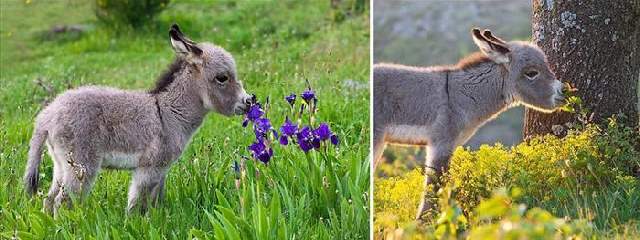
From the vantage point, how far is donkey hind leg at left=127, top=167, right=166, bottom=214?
475cm

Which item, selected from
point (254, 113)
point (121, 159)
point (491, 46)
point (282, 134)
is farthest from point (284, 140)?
point (491, 46)

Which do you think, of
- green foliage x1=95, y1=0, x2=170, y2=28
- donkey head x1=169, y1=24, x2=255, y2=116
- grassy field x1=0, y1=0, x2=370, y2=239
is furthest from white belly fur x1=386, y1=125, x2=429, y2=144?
green foliage x1=95, y1=0, x2=170, y2=28

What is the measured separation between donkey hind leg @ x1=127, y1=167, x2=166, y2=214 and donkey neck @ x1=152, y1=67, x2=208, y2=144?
0.21 metres

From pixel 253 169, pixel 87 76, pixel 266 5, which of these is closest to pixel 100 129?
pixel 253 169

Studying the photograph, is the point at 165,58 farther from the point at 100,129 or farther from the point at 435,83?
the point at 435,83

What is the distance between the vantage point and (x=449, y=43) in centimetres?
432

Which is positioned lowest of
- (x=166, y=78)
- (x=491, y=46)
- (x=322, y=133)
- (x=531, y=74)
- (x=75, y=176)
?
(x=75, y=176)

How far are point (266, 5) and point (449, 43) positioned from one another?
7.17 m

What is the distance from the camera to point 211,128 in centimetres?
626

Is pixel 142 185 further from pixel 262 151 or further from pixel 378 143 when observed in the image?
pixel 378 143

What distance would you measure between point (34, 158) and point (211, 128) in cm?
165

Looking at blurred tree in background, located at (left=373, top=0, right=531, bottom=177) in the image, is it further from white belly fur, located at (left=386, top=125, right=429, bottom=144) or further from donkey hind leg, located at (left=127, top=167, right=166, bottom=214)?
donkey hind leg, located at (left=127, top=167, right=166, bottom=214)

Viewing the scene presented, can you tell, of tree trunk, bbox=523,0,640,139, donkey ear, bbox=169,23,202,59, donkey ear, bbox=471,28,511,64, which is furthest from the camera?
donkey ear, bbox=169,23,202,59

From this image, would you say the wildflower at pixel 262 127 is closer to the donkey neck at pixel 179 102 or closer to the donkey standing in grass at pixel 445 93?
the donkey neck at pixel 179 102
